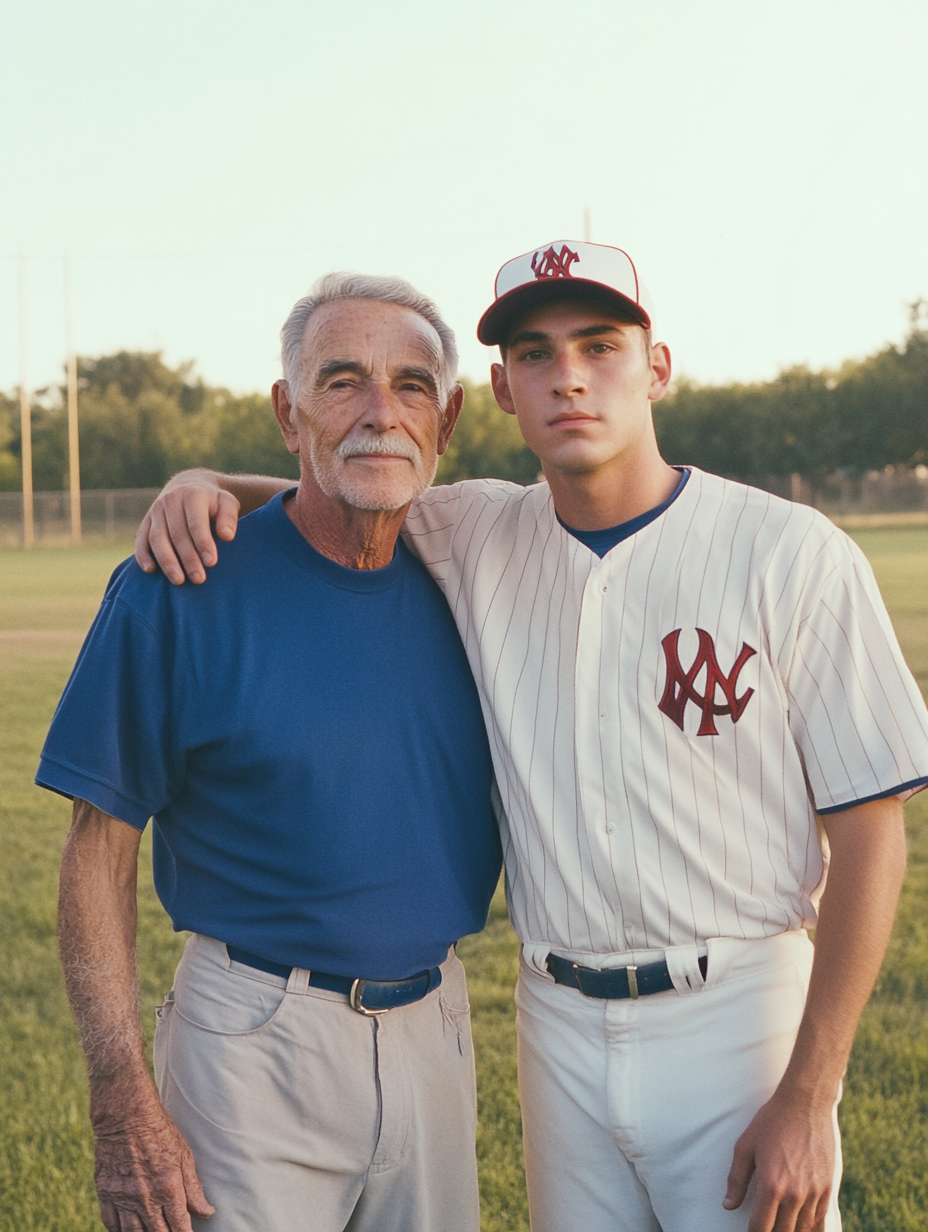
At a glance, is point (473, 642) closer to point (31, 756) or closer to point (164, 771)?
point (164, 771)

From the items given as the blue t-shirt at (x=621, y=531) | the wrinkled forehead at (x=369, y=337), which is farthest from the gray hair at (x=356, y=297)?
the blue t-shirt at (x=621, y=531)

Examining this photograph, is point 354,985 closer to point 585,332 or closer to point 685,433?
point 585,332

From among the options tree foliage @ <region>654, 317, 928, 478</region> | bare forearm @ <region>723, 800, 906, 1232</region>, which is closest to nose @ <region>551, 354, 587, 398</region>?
bare forearm @ <region>723, 800, 906, 1232</region>

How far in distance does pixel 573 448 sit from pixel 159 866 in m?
1.25

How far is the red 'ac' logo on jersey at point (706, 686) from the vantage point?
229 centimetres

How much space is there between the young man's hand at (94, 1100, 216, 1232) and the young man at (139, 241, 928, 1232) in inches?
27.8

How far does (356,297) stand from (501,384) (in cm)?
38

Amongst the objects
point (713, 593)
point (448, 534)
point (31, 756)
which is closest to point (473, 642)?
point (448, 534)

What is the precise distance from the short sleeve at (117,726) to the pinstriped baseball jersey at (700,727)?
695 millimetres

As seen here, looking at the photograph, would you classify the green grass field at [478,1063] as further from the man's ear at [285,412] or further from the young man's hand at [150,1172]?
the man's ear at [285,412]

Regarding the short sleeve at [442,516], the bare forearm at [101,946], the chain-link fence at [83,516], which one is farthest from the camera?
the chain-link fence at [83,516]

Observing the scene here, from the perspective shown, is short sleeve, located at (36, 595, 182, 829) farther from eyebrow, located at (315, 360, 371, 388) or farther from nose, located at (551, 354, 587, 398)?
nose, located at (551, 354, 587, 398)

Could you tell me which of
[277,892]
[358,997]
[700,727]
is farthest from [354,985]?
[700,727]

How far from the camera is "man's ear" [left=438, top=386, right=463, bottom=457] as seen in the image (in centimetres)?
285
